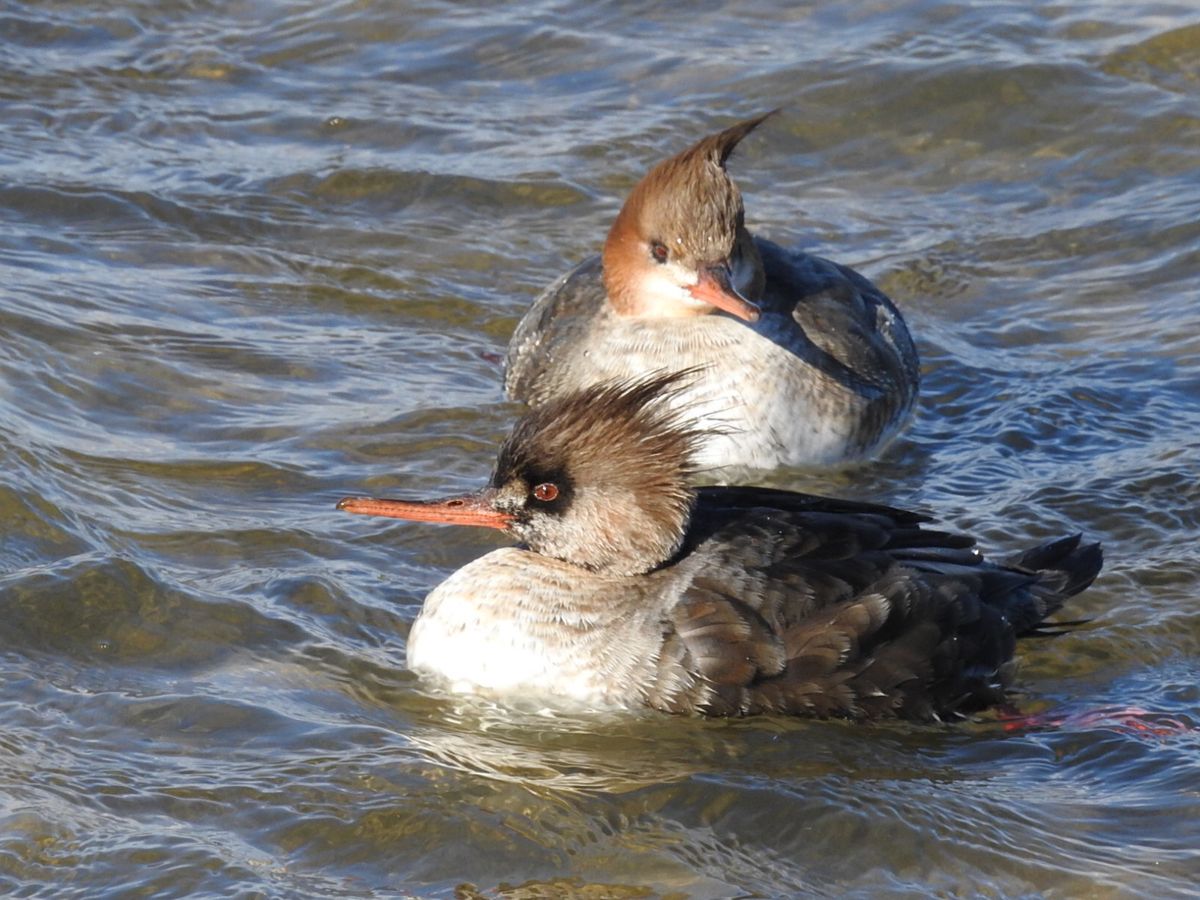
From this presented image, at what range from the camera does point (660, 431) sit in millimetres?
6645

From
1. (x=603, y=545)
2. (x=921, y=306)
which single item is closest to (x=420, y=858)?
(x=603, y=545)

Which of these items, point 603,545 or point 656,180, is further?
point 656,180

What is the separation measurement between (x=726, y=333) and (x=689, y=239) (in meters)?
0.59

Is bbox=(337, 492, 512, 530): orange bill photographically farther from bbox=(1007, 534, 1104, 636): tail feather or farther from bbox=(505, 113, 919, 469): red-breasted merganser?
bbox=(505, 113, 919, 469): red-breasted merganser

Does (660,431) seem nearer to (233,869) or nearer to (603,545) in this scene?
(603,545)

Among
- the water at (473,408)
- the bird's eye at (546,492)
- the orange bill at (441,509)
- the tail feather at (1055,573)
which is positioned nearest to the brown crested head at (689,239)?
the water at (473,408)

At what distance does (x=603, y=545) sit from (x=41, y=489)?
249cm

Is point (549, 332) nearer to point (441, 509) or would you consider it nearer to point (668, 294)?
point (668, 294)

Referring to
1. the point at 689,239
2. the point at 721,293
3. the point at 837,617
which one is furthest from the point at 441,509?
the point at 689,239

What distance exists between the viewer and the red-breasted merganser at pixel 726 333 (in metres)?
8.80

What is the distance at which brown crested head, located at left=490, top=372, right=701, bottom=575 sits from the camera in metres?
6.58

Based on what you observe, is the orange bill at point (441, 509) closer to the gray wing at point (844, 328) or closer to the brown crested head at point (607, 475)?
the brown crested head at point (607, 475)

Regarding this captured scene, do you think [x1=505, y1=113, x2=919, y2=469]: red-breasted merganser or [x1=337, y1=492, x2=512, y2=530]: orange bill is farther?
[x1=505, y1=113, x2=919, y2=469]: red-breasted merganser

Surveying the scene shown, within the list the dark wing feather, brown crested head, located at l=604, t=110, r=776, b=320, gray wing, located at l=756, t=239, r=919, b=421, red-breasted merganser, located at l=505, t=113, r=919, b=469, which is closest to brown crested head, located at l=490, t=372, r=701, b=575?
the dark wing feather
